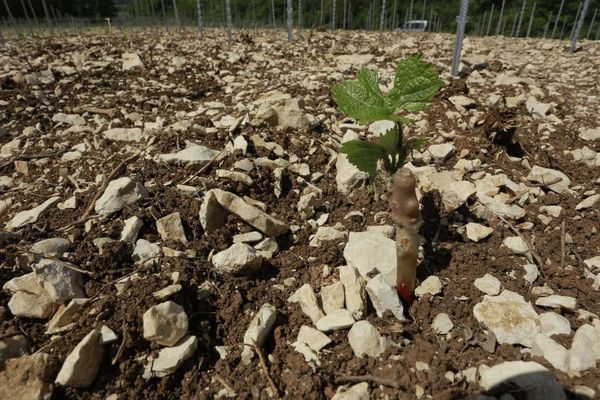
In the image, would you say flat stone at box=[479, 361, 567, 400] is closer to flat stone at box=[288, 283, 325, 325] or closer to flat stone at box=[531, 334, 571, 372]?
flat stone at box=[531, 334, 571, 372]

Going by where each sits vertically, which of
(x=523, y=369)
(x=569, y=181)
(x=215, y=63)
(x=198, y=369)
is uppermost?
(x=215, y=63)

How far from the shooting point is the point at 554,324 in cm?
151

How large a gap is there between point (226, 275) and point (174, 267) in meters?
0.24

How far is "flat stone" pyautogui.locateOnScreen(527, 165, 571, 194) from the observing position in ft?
7.77

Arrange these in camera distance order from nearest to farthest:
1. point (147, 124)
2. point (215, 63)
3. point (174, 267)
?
point (174, 267) < point (147, 124) < point (215, 63)

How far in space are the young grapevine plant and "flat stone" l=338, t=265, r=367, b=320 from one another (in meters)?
0.54

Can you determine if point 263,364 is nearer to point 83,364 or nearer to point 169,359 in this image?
point 169,359

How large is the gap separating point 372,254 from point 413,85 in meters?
0.80

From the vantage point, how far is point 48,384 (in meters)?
1.33

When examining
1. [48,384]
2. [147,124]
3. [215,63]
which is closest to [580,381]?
[48,384]

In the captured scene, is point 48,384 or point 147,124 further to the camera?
point 147,124

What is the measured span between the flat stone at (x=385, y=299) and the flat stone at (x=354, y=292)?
0.16 feet

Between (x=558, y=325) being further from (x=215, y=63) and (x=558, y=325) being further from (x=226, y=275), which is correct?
(x=215, y=63)

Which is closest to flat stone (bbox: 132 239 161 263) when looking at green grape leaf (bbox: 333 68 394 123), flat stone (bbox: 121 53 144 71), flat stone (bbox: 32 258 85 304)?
flat stone (bbox: 32 258 85 304)
